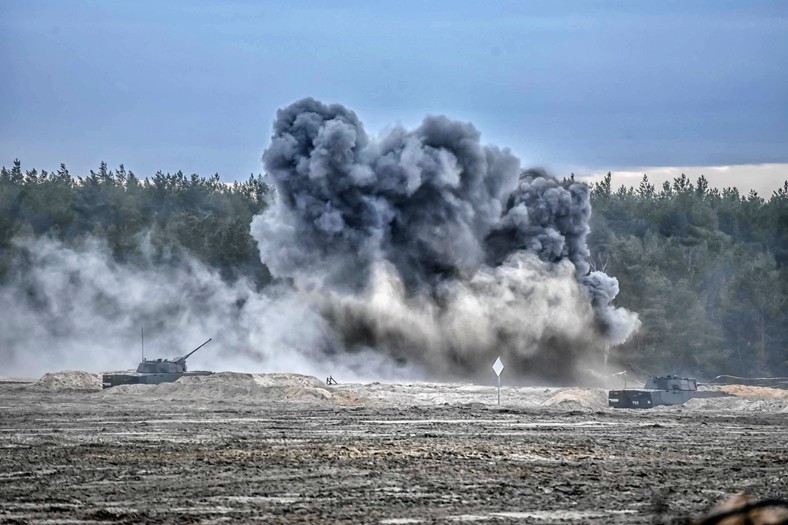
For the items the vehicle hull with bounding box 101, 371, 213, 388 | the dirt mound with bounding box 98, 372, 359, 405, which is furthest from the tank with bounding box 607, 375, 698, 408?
the vehicle hull with bounding box 101, 371, 213, 388

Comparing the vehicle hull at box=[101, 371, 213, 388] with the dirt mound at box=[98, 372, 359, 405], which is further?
the vehicle hull at box=[101, 371, 213, 388]

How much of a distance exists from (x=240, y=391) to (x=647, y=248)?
5156 centimetres

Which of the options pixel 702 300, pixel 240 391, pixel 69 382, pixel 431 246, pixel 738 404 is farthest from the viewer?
pixel 702 300

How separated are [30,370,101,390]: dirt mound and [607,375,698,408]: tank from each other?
23.8 m

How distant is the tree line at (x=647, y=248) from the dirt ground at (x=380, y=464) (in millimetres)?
38300

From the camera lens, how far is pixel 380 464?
25891 mm

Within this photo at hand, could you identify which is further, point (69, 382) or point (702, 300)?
point (702, 300)

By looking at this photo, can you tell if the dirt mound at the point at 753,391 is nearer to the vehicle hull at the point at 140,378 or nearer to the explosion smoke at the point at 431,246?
the explosion smoke at the point at 431,246

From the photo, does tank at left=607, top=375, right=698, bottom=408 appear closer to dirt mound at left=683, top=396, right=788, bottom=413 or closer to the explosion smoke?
dirt mound at left=683, top=396, right=788, bottom=413

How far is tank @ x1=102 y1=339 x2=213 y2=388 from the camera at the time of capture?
56.9 metres

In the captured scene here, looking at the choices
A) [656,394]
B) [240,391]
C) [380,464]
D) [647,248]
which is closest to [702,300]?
[647,248]

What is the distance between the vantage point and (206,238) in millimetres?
95750

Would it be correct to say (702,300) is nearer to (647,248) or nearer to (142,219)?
(647,248)

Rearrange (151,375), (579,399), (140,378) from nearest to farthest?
1. (579,399)
2. (140,378)
3. (151,375)
